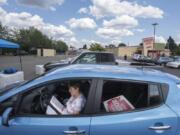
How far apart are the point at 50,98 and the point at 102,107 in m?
0.76

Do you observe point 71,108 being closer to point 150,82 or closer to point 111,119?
point 111,119

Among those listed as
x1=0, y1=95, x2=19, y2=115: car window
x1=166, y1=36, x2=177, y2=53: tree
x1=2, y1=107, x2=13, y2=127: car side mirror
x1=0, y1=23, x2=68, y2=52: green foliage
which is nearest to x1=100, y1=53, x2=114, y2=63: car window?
x1=0, y1=95, x2=19, y2=115: car window

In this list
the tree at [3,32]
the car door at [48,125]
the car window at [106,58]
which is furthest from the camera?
the tree at [3,32]

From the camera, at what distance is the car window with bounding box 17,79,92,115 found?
12.5 ft

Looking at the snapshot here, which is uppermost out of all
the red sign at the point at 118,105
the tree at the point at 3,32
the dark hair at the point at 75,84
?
the tree at the point at 3,32

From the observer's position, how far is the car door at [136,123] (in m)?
3.56

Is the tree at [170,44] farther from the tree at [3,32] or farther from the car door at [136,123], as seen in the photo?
the car door at [136,123]

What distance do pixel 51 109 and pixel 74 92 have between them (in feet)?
1.12

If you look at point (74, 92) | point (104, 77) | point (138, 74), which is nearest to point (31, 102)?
point (74, 92)

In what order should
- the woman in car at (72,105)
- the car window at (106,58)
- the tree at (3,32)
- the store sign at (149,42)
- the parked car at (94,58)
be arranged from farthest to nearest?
the tree at (3,32)
the store sign at (149,42)
the car window at (106,58)
the parked car at (94,58)
the woman in car at (72,105)

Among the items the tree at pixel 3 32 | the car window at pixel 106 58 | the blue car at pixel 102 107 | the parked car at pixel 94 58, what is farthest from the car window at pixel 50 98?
the tree at pixel 3 32

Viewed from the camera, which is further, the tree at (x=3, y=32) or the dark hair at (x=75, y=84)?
the tree at (x=3, y=32)

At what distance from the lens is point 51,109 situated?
12.8 ft

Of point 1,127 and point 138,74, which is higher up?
point 138,74
